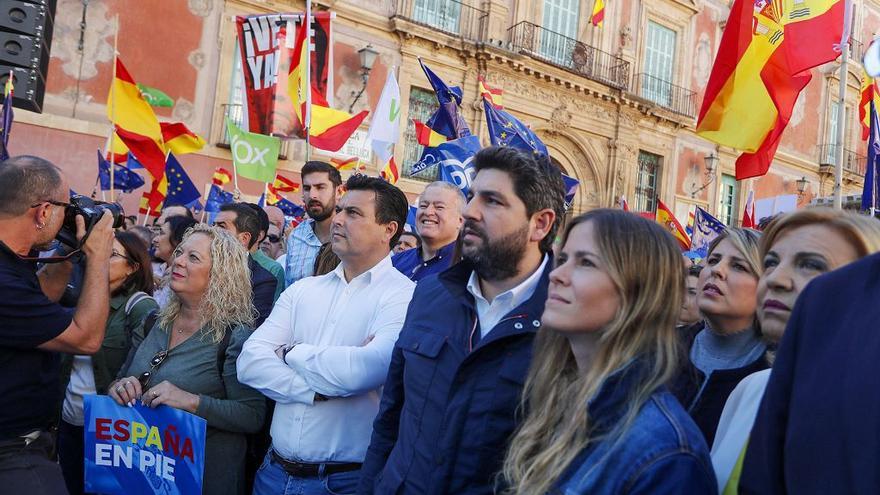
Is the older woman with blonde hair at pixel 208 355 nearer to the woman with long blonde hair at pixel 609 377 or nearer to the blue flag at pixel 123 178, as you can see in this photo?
the woman with long blonde hair at pixel 609 377

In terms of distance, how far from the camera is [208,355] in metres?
3.27

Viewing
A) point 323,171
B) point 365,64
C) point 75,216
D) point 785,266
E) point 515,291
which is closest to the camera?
point 785,266

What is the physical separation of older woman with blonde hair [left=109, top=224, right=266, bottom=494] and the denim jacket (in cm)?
199

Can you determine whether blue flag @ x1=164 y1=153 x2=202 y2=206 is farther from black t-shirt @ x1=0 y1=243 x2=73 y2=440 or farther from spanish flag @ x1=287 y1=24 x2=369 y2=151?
black t-shirt @ x1=0 y1=243 x2=73 y2=440

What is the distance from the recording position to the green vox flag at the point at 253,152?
9078mm

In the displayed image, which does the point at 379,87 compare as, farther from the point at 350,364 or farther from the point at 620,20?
the point at 350,364

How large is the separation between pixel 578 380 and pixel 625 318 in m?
0.22

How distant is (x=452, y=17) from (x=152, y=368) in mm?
14898

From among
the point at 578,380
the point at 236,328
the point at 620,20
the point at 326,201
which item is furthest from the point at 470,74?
the point at 578,380

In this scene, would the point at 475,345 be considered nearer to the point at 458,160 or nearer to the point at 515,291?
the point at 515,291

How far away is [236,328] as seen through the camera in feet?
11.1

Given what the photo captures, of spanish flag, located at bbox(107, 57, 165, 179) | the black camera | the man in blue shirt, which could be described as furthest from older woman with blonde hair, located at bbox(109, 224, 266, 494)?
spanish flag, located at bbox(107, 57, 165, 179)

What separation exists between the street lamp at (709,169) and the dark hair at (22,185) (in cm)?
2132

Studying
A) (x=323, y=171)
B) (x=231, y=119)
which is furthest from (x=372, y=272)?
→ (x=231, y=119)
